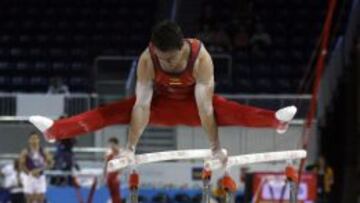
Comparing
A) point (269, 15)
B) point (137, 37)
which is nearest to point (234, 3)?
point (269, 15)

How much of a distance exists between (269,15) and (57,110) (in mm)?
4351

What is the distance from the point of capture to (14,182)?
437 inches

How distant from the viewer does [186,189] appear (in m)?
12.3

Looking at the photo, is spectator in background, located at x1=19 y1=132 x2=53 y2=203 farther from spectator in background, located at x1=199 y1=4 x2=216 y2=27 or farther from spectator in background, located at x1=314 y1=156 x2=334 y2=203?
spectator in background, located at x1=199 y1=4 x2=216 y2=27

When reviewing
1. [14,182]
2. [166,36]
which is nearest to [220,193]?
[166,36]

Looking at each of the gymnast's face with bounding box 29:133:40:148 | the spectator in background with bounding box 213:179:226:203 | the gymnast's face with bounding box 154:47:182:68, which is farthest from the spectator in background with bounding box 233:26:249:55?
the gymnast's face with bounding box 154:47:182:68

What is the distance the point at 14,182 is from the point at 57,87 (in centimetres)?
311

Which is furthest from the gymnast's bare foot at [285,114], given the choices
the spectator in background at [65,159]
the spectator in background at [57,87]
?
the spectator in background at [57,87]

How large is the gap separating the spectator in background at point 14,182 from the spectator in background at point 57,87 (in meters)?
2.75

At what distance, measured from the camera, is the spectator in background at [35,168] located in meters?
10.6

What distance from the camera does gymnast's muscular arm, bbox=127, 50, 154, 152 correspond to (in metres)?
5.61

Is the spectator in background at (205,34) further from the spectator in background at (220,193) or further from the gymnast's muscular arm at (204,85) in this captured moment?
the gymnast's muscular arm at (204,85)

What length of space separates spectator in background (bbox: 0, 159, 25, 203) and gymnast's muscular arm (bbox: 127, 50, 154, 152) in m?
5.50

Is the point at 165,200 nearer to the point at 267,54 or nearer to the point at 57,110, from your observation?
the point at 57,110
